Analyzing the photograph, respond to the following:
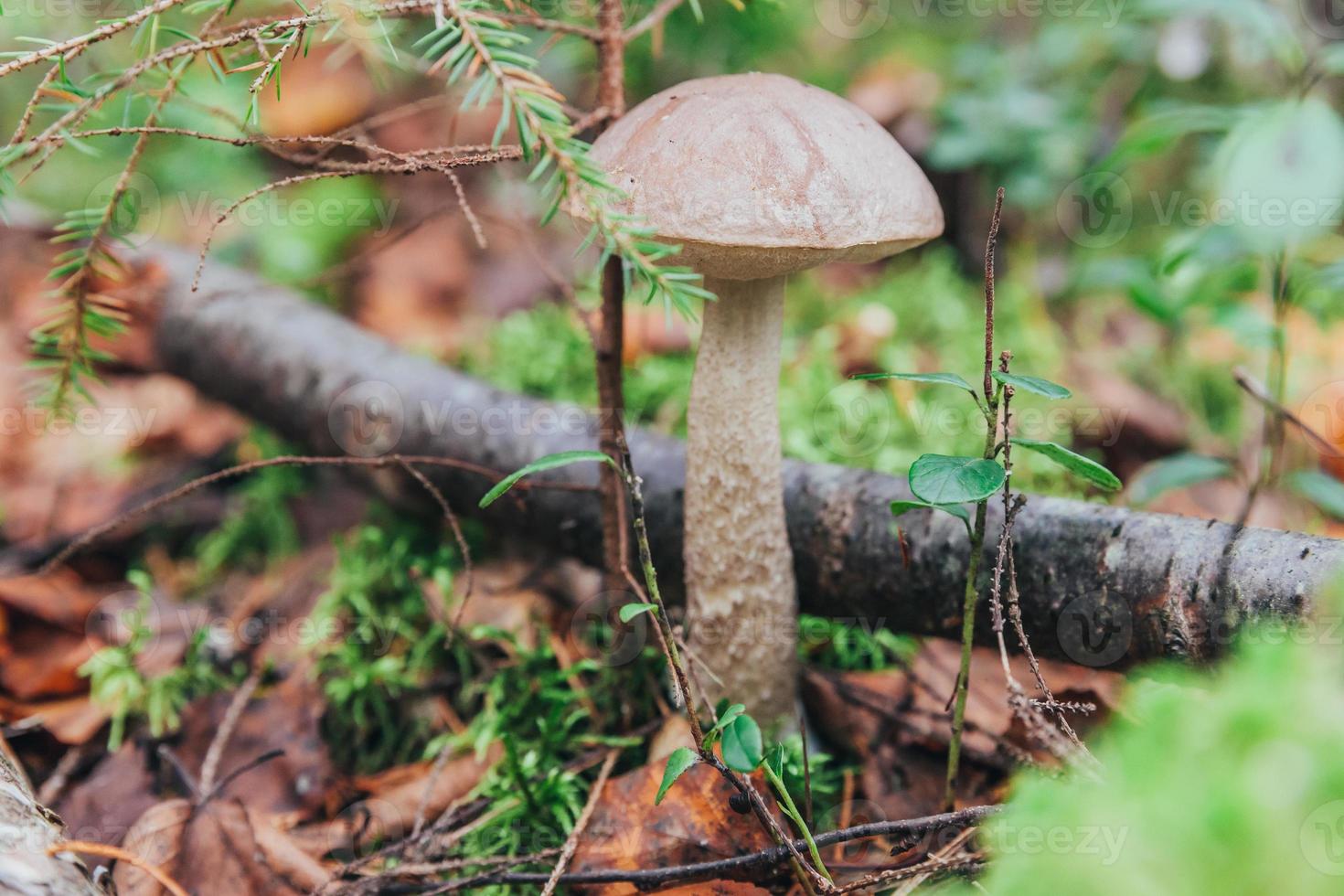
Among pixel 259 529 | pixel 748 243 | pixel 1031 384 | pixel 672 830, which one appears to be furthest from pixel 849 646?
pixel 259 529

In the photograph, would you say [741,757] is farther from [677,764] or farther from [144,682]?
[144,682]

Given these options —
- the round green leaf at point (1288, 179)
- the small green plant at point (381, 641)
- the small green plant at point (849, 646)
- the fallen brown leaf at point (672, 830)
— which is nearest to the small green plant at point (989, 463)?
the round green leaf at point (1288, 179)

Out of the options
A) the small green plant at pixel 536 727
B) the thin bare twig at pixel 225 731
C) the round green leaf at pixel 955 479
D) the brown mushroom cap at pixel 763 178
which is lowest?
the thin bare twig at pixel 225 731

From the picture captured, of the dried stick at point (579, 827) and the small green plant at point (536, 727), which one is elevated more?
the dried stick at point (579, 827)

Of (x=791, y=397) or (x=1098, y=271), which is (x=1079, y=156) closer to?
(x=1098, y=271)

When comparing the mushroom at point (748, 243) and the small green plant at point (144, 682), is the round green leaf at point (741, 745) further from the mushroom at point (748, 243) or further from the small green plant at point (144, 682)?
Result: the small green plant at point (144, 682)

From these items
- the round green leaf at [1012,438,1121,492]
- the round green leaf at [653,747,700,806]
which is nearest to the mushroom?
the round green leaf at [1012,438,1121,492]

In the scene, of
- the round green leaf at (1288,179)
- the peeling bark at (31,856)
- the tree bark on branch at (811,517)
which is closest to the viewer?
the peeling bark at (31,856)
